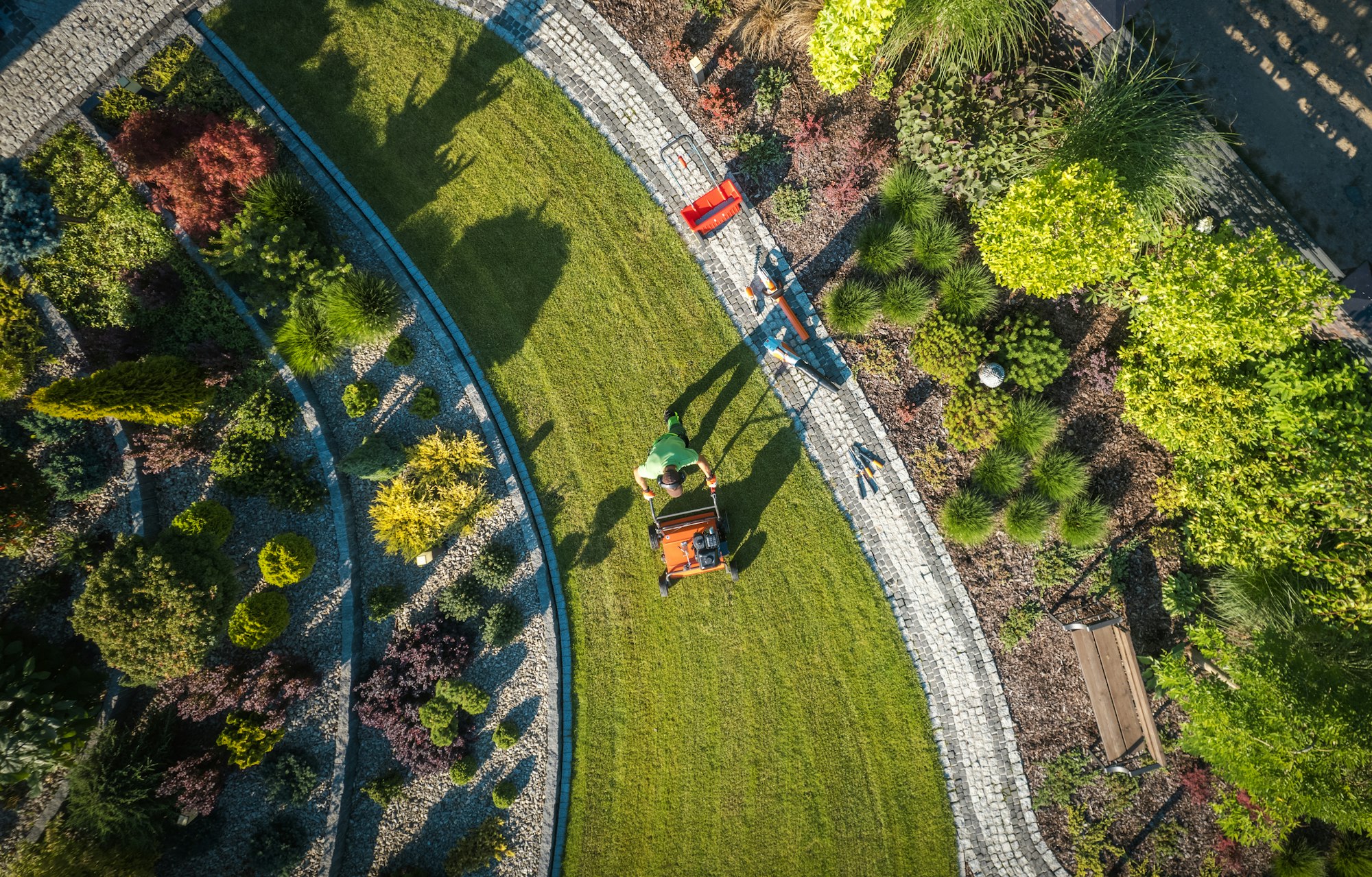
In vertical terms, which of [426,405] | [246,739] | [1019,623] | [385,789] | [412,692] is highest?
[426,405]

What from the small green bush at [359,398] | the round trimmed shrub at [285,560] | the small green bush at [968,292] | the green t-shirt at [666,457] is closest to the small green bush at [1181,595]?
the small green bush at [968,292]

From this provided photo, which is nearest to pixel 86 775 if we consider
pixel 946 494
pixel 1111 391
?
Answer: pixel 946 494

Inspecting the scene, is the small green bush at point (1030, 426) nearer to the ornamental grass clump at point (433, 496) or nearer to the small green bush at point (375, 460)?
the ornamental grass clump at point (433, 496)

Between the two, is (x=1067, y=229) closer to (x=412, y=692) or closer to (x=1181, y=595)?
(x=1181, y=595)

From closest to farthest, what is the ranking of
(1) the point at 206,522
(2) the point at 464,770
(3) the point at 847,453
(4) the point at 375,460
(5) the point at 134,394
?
(5) the point at 134,394
(1) the point at 206,522
(4) the point at 375,460
(2) the point at 464,770
(3) the point at 847,453

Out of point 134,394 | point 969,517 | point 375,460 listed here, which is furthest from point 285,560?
point 969,517

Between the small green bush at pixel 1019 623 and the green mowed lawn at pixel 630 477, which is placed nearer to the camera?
the small green bush at pixel 1019 623

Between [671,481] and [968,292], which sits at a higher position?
[671,481]
